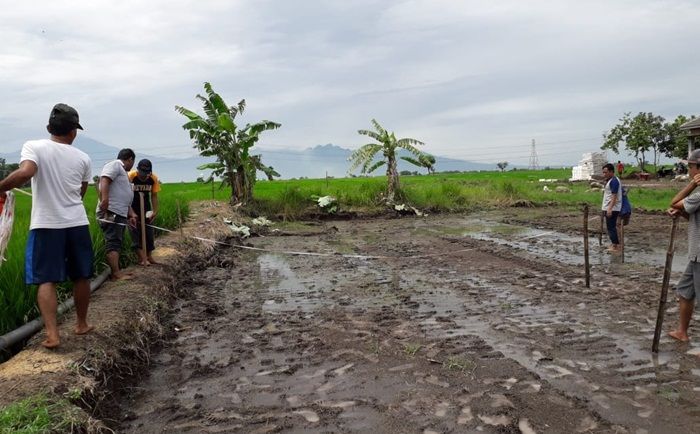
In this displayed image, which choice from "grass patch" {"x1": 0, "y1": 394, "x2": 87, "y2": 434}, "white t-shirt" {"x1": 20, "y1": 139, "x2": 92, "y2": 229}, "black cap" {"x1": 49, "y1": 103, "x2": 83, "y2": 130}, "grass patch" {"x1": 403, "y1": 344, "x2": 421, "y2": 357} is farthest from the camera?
"grass patch" {"x1": 403, "y1": 344, "x2": 421, "y2": 357}

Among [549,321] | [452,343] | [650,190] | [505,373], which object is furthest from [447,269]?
[650,190]

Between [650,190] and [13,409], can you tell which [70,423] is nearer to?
[13,409]

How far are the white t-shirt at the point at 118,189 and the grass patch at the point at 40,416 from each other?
3725 mm

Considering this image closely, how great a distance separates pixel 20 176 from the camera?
12.4 feet

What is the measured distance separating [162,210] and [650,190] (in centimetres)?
1896

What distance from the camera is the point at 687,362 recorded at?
4113 mm

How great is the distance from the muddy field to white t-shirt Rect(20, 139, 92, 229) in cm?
147

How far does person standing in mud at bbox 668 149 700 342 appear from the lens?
4.23 metres

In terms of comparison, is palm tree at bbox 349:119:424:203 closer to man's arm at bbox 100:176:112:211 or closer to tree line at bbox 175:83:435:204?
tree line at bbox 175:83:435:204

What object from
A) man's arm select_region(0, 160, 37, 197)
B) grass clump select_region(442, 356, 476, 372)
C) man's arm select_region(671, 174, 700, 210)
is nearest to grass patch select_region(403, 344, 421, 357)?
grass clump select_region(442, 356, 476, 372)

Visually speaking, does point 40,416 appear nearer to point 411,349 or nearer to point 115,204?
point 411,349

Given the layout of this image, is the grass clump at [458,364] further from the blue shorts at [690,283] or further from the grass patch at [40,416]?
the grass patch at [40,416]

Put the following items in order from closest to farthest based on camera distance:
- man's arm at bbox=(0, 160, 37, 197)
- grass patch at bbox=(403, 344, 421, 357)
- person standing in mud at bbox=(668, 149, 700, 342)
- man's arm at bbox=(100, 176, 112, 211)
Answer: man's arm at bbox=(0, 160, 37, 197), person standing in mud at bbox=(668, 149, 700, 342), grass patch at bbox=(403, 344, 421, 357), man's arm at bbox=(100, 176, 112, 211)

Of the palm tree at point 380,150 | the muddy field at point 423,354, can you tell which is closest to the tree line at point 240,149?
the palm tree at point 380,150
